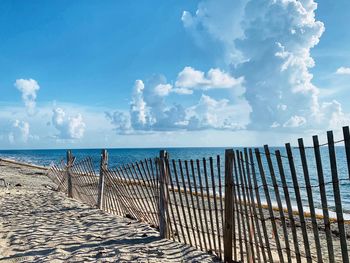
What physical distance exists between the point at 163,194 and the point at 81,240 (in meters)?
1.53

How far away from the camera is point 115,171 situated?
7.80m

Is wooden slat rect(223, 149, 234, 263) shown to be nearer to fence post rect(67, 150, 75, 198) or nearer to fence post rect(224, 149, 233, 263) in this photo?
fence post rect(224, 149, 233, 263)

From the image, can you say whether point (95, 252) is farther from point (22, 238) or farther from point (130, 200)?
point (130, 200)

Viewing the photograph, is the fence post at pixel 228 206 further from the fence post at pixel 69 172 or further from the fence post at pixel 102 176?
the fence post at pixel 69 172

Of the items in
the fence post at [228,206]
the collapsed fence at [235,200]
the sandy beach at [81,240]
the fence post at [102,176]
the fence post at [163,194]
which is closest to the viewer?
the collapsed fence at [235,200]

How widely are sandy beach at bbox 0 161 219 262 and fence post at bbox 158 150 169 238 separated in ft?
0.62

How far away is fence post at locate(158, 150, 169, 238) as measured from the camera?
562cm

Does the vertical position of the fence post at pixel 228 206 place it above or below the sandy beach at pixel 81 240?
above

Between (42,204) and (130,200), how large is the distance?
3.41 meters

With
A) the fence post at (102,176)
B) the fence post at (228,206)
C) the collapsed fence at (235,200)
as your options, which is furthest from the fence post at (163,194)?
the fence post at (102,176)

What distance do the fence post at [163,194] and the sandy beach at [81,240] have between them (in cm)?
19

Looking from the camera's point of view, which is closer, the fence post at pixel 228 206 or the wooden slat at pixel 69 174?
the fence post at pixel 228 206

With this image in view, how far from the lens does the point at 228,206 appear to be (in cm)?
438

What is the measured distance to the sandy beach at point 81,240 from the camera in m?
4.82
